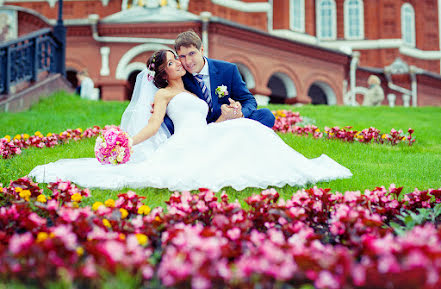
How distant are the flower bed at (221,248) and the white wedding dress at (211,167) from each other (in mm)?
928

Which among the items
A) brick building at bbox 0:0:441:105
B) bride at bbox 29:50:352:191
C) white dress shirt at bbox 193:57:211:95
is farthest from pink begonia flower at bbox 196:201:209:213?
brick building at bbox 0:0:441:105

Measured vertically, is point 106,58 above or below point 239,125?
above

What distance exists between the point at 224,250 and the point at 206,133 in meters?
3.00

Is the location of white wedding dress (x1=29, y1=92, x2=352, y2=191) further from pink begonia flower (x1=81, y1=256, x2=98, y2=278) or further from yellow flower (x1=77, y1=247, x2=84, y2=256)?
pink begonia flower (x1=81, y1=256, x2=98, y2=278)

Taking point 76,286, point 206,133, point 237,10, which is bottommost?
point 76,286

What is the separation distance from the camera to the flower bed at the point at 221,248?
1966 millimetres

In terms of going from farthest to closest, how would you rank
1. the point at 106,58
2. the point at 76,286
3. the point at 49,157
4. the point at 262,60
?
the point at 262,60 < the point at 106,58 < the point at 49,157 < the point at 76,286

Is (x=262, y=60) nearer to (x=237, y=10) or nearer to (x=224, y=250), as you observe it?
(x=237, y=10)

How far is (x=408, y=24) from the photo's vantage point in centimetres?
3167

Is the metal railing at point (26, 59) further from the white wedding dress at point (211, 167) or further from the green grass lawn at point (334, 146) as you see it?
the white wedding dress at point (211, 167)

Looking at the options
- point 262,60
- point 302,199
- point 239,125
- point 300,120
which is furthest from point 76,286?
point 262,60

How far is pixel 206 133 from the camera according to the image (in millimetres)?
5227

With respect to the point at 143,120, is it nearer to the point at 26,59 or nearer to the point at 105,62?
the point at 26,59

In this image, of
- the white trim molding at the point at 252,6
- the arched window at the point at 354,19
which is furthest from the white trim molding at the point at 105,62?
the arched window at the point at 354,19
